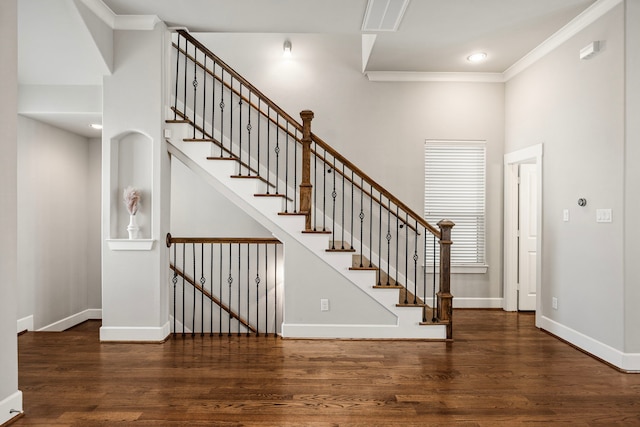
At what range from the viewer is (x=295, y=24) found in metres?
4.30

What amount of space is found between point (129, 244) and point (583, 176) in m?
4.61

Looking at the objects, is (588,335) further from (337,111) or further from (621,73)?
(337,111)

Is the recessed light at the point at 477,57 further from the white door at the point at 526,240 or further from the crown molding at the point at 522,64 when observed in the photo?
the white door at the point at 526,240

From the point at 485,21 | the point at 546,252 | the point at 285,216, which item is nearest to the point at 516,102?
the point at 485,21

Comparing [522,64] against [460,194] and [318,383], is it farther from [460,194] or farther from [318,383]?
[318,383]

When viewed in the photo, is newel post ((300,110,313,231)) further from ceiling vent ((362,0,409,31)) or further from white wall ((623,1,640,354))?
white wall ((623,1,640,354))

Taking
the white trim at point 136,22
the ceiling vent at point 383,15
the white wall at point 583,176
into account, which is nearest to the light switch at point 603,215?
the white wall at point 583,176

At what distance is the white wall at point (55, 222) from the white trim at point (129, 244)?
1.46 metres

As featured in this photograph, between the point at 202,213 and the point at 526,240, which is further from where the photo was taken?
the point at 202,213

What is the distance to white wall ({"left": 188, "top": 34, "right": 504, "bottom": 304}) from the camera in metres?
5.82

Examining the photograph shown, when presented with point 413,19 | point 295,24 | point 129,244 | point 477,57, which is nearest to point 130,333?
point 129,244

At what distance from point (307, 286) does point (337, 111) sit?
2.65 meters

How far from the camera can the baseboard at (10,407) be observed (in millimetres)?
2570

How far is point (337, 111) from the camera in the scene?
19.1 ft
